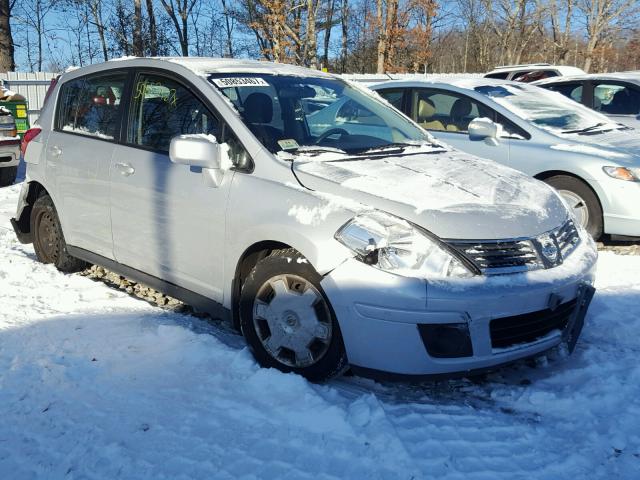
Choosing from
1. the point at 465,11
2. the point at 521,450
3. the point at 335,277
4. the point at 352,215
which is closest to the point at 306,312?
the point at 335,277

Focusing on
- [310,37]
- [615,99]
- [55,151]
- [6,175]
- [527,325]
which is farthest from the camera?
[310,37]

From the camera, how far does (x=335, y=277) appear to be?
9.36 feet

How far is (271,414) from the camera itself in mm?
2838

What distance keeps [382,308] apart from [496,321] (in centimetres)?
54

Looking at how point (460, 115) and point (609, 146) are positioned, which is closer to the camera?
point (609, 146)

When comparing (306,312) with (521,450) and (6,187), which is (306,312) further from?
(6,187)

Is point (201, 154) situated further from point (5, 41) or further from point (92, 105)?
point (5, 41)

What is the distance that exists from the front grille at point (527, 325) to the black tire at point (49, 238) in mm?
3393

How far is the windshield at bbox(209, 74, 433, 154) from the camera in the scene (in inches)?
141

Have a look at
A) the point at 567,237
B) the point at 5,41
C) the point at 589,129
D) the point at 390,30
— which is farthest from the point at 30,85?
the point at 390,30

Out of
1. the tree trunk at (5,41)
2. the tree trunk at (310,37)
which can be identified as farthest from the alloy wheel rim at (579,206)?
the tree trunk at (310,37)

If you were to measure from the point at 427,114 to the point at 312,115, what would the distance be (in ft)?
10.5

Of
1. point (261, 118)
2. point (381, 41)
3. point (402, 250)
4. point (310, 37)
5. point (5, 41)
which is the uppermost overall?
point (381, 41)

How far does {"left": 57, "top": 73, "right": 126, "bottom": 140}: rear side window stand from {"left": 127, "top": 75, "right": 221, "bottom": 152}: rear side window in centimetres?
21
